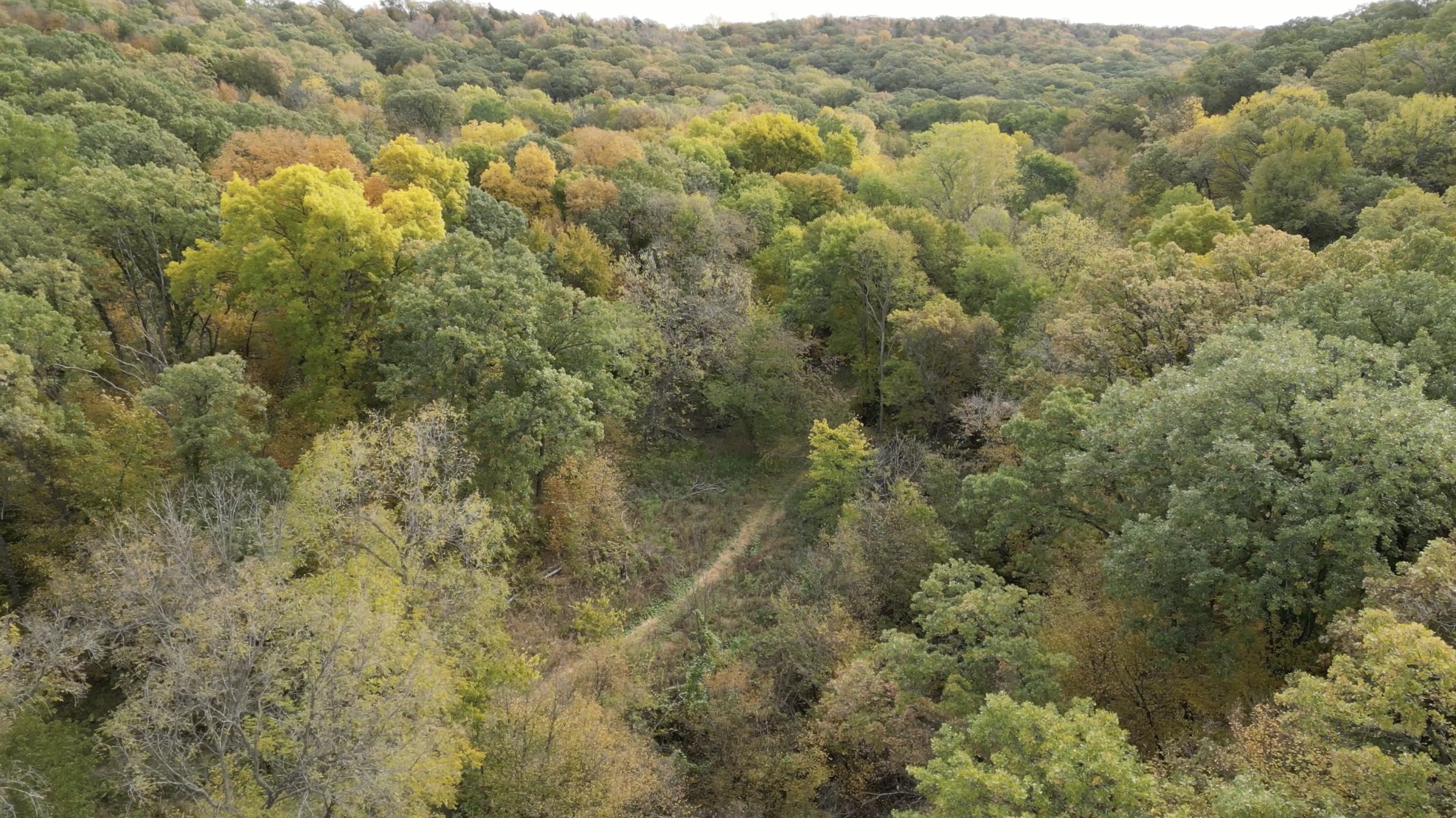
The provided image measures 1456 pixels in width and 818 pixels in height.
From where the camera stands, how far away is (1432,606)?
12078 mm

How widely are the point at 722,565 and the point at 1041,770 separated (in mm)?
18999

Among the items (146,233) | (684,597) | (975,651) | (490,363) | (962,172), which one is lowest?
(684,597)

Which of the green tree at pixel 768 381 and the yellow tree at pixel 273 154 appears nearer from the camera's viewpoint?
the yellow tree at pixel 273 154

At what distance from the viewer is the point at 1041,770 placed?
13.8 meters

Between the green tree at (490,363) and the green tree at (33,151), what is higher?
the green tree at (33,151)

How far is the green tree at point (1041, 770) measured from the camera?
1261cm

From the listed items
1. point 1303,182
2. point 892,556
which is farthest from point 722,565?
point 1303,182

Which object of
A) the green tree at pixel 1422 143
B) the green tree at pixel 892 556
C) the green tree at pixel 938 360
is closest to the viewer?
the green tree at pixel 892 556

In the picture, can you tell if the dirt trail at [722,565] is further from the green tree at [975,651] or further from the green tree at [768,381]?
the green tree at [975,651]

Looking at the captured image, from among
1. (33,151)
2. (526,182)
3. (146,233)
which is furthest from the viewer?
(526,182)

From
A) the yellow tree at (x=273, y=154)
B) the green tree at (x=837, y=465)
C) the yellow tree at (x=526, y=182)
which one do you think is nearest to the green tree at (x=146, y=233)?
the yellow tree at (x=273, y=154)

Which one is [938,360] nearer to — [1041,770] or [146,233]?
[1041,770]

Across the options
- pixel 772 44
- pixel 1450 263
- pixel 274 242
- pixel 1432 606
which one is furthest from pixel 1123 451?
pixel 772 44

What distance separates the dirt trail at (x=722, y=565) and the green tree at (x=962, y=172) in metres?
26.2
